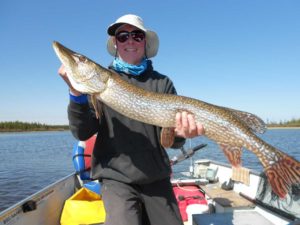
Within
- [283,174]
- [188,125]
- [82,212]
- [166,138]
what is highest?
[188,125]

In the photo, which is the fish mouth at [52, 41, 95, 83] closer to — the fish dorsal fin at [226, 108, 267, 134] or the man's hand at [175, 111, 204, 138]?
the man's hand at [175, 111, 204, 138]

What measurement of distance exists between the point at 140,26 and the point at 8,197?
9.21 meters

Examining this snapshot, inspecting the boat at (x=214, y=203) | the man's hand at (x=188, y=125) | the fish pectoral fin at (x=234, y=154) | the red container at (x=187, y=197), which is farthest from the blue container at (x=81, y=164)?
the fish pectoral fin at (x=234, y=154)

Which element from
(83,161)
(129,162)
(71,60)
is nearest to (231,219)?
(129,162)

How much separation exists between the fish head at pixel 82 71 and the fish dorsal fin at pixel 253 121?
130cm

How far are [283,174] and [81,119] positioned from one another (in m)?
1.79

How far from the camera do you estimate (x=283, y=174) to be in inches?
99.0

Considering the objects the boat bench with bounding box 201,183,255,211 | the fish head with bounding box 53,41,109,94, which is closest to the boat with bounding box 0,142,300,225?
the boat bench with bounding box 201,183,255,211

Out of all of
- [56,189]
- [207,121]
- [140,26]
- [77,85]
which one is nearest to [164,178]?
[207,121]

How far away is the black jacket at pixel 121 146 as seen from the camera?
2857 mm

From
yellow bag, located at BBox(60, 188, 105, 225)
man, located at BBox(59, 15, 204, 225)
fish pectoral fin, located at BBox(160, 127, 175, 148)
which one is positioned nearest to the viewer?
man, located at BBox(59, 15, 204, 225)

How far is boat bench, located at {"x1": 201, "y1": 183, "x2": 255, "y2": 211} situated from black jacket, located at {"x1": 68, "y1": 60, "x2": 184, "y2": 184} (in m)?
2.11

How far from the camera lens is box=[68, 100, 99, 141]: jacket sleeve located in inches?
112

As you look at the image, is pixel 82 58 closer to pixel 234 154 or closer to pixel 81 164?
pixel 234 154
